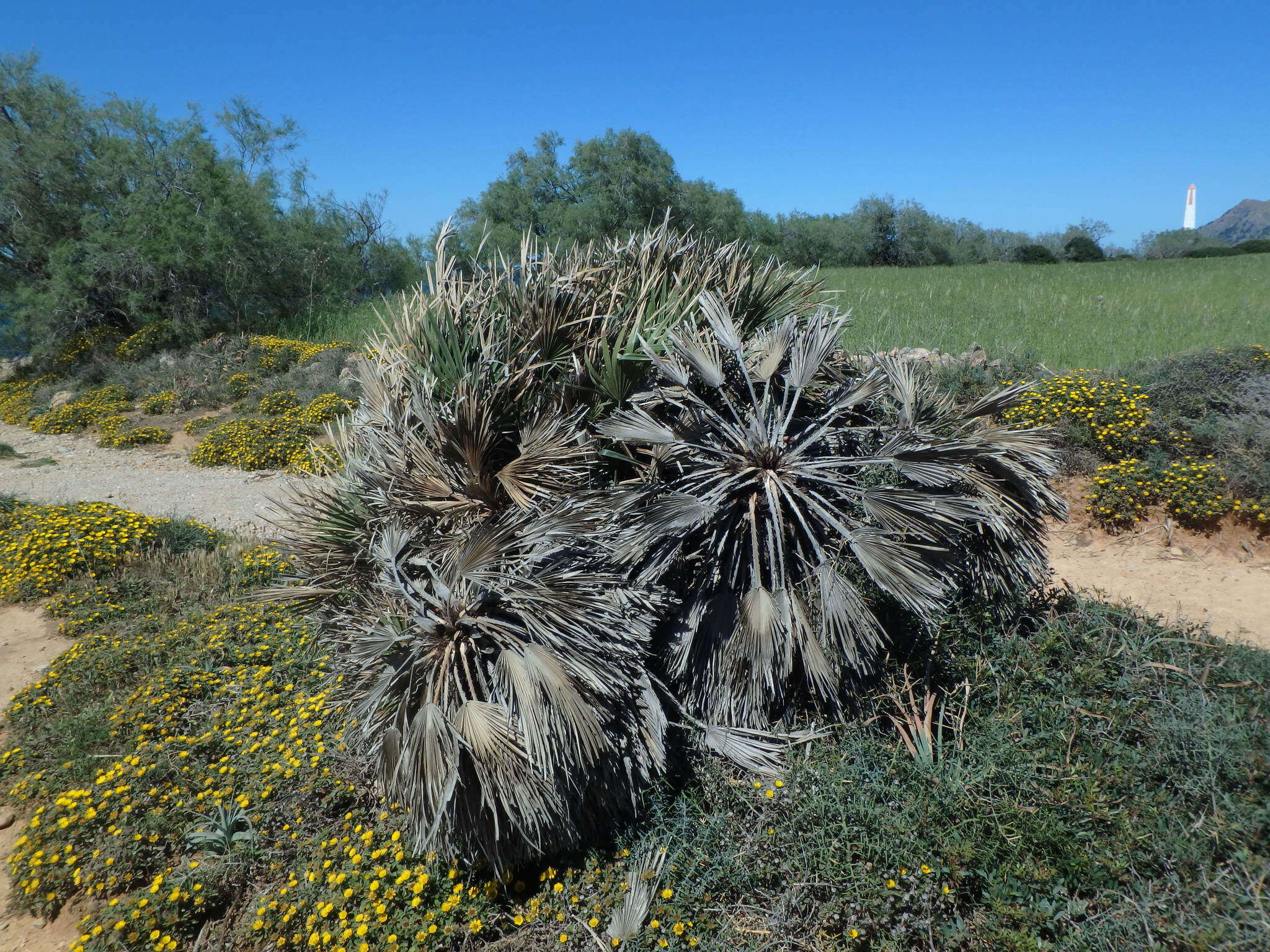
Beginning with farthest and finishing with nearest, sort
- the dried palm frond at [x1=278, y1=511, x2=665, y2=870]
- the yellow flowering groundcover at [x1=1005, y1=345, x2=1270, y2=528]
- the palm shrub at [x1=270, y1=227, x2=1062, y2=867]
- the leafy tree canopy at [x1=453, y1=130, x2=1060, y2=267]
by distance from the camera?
the leafy tree canopy at [x1=453, y1=130, x2=1060, y2=267]
the yellow flowering groundcover at [x1=1005, y1=345, x2=1270, y2=528]
the palm shrub at [x1=270, y1=227, x2=1062, y2=867]
the dried palm frond at [x1=278, y1=511, x2=665, y2=870]

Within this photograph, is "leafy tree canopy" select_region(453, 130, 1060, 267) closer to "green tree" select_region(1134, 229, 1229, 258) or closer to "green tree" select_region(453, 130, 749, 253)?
"green tree" select_region(453, 130, 749, 253)

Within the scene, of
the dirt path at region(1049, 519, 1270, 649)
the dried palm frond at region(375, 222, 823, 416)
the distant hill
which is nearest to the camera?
the dried palm frond at region(375, 222, 823, 416)

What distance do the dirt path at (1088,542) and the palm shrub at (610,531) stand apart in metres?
1.42

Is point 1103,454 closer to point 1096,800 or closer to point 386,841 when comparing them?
point 1096,800

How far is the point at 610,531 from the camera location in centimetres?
329

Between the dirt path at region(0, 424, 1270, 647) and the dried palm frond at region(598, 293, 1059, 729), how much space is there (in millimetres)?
2024

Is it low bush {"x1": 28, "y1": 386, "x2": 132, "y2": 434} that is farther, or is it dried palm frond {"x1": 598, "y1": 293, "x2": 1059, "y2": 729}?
low bush {"x1": 28, "y1": 386, "x2": 132, "y2": 434}

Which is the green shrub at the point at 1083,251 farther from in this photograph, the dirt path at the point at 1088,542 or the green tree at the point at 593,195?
the dirt path at the point at 1088,542

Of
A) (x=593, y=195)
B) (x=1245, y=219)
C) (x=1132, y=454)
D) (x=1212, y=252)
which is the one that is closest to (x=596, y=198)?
(x=593, y=195)

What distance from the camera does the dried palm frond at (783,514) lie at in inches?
130

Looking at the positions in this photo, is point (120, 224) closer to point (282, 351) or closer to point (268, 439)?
point (282, 351)

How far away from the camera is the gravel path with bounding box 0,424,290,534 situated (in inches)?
343

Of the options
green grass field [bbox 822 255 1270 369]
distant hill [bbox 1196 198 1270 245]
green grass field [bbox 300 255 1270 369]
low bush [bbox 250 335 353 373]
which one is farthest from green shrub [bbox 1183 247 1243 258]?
distant hill [bbox 1196 198 1270 245]

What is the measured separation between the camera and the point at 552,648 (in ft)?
9.94
